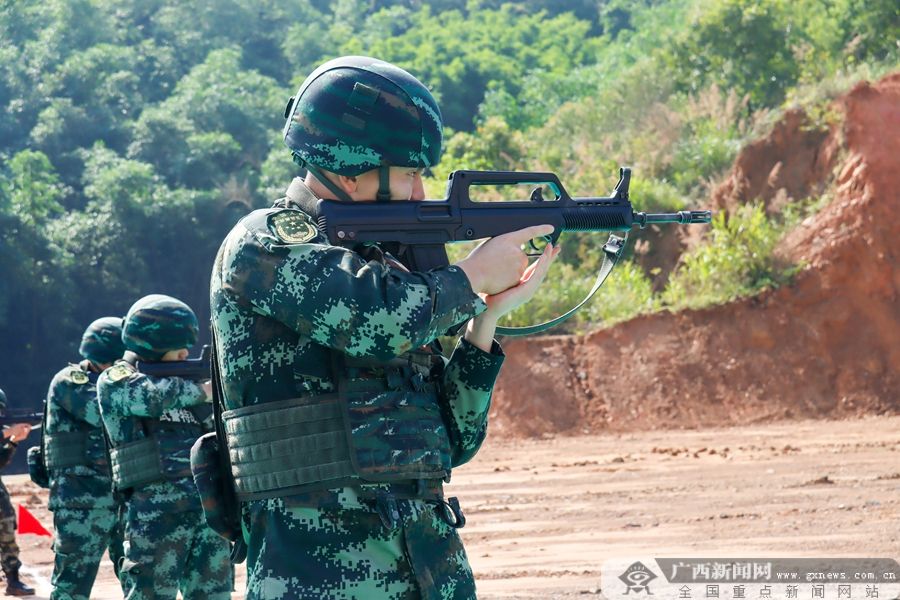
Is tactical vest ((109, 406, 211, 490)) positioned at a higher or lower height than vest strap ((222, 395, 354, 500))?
higher

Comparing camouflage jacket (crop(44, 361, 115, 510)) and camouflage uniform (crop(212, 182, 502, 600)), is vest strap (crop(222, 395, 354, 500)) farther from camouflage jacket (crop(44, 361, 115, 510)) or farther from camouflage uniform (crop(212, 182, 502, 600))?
camouflage jacket (crop(44, 361, 115, 510))

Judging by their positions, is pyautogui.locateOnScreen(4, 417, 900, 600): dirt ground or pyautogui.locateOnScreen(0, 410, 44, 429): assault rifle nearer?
pyautogui.locateOnScreen(4, 417, 900, 600): dirt ground

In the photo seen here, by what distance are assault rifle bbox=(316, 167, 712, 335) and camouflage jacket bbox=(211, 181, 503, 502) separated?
61 mm

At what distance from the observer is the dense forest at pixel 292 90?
23.4m

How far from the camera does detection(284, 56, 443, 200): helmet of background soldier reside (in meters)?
3.22

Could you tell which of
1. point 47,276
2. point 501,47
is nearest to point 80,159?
point 47,276

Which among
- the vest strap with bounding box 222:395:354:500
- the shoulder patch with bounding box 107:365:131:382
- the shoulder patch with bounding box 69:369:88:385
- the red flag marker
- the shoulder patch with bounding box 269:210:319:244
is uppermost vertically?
the red flag marker

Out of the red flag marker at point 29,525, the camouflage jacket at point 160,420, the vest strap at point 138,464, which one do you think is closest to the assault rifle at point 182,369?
the camouflage jacket at point 160,420

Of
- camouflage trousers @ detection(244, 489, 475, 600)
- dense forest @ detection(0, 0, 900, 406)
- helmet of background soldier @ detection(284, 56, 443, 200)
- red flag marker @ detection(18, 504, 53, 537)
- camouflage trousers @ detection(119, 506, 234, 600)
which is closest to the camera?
camouflage trousers @ detection(244, 489, 475, 600)

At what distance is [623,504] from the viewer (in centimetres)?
1301

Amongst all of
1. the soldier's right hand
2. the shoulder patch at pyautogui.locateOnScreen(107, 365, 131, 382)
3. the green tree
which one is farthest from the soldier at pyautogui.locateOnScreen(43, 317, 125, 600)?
the green tree

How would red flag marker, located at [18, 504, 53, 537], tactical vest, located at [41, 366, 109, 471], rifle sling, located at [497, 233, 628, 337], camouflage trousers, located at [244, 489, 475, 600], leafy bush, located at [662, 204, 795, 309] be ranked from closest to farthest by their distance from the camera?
camouflage trousers, located at [244, 489, 475, 600] → rifle sling, located at [497, 233, 628, 337] → tactical vest, located at [41, 366, 109, 471] → red flag marker, located at [18, 504, 53, 537] → leafy bush, located at [662, 204, 795, 309]

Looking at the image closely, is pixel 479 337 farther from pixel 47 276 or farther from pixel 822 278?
pixel 47 276

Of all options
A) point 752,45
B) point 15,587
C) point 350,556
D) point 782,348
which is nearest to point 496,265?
point 350,556
